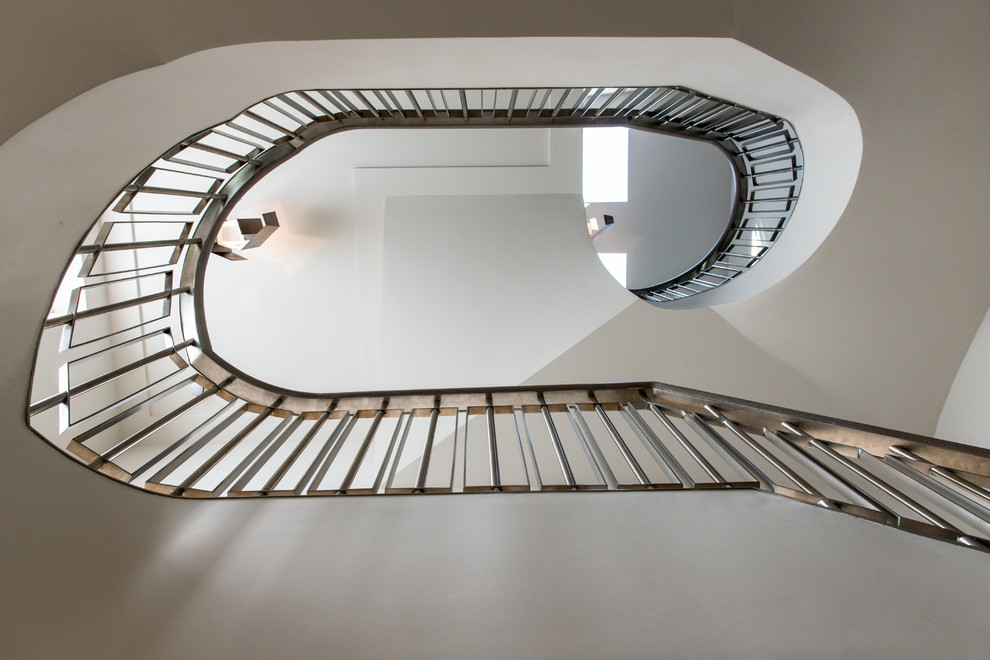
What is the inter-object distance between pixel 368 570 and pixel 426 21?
1968 mm

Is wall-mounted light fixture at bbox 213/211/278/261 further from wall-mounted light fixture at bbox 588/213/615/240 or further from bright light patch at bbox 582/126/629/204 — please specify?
wall-mounted light fixture at bbox 588/213/615/240

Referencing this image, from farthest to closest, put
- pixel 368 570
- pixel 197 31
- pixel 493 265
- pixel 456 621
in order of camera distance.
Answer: pixel 493 265 < pixel 197 31 < pixel 368 570 < pixel 456 621

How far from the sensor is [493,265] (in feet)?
17.4

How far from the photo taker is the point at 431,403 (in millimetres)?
2701

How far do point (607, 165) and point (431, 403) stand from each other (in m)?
7.06

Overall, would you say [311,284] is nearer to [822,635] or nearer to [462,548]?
[462,548]

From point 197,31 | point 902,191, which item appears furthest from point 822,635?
point 902,191

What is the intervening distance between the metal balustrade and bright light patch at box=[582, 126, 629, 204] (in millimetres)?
2934

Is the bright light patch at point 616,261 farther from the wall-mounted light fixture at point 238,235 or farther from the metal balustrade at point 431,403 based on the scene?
the wall-mounted light fixture at point 238,235

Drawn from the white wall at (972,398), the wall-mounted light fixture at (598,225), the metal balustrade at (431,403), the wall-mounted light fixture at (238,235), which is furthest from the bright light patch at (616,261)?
the wall-mounted light fixture at (238,235)

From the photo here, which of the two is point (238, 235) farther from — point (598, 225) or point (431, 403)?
point (598, 225)

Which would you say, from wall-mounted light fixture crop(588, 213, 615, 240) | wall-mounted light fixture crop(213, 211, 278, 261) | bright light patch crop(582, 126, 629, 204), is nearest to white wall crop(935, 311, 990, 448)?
bright light patch crop(582, 126, 629, 204)

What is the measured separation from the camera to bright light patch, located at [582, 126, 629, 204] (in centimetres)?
814

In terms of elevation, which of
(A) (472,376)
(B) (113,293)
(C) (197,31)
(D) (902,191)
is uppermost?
(C) (197,31)
